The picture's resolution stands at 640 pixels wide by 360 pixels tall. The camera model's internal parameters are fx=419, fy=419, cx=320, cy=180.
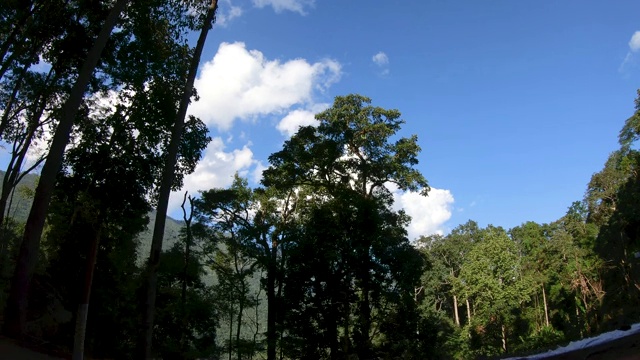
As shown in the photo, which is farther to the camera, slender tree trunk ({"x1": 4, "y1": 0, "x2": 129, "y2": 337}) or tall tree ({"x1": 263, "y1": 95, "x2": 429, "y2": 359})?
tall tree ({"x1": 263, "y1": 95, "x2": 429, "y2": 359})

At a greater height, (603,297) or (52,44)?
(52,44)

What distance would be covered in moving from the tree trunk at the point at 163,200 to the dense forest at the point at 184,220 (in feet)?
0.13

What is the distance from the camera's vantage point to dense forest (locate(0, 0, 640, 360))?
12.3 meters

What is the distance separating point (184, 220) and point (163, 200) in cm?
1263

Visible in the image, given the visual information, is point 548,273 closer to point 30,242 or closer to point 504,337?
point 504,337

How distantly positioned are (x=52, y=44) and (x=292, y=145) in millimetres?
10178

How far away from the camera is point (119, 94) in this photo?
14555 millimetres

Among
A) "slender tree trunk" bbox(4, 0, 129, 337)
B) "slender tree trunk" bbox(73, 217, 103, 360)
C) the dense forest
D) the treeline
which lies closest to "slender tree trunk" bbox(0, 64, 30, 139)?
the dense forest

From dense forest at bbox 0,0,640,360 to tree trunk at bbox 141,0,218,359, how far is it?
0.04 m

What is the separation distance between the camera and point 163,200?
A: 10.7 meters

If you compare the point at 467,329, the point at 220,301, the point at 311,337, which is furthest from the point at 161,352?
the point at 467,329

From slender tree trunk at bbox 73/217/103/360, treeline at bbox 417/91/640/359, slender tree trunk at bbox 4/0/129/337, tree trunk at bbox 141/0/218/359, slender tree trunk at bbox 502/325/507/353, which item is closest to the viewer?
slender tree trunk at bbox 73/217/103/360

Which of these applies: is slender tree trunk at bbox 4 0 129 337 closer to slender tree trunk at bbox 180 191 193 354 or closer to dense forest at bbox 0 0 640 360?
dense forest at bbox 0 0 640 360

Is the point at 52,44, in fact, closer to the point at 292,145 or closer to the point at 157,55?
the point at 157,55
